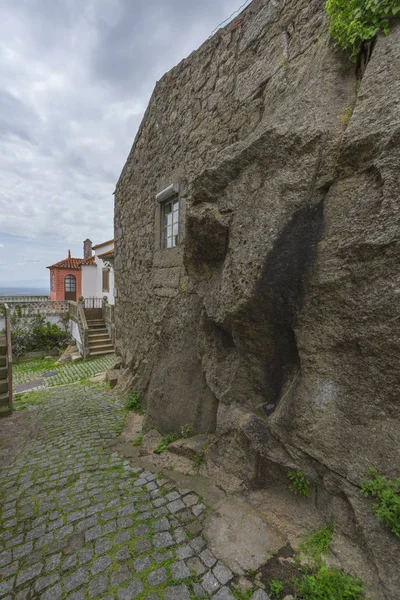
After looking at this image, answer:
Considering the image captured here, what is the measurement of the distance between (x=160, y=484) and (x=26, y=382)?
8911 mm

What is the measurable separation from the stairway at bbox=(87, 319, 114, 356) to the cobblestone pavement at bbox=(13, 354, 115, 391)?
1.22 feet

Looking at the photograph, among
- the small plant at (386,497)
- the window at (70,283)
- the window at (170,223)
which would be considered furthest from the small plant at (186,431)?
the window at (70,283)

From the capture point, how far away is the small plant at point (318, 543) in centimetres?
211

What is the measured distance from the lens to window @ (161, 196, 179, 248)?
204 inches

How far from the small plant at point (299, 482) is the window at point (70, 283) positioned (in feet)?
92.0

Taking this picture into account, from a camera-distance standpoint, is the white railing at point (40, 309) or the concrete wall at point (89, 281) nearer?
the white railing at point (40, 309)

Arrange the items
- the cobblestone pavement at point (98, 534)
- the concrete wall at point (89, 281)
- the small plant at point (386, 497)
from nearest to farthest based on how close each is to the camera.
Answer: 1. the small plant at point (386, 497)
2. the cobblestone pavement at point (98, 534)
3. the concrete wall at point (89, 281)

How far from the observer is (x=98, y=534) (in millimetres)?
2486

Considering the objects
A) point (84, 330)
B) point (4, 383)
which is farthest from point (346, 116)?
point (84, 330)

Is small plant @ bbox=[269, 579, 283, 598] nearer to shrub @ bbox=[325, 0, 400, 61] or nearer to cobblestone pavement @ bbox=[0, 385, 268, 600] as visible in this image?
cobblestone pavement @ bbox=[0, 385, 268, 600]

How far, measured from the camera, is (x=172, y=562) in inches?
86.2

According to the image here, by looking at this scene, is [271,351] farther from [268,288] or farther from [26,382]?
[26,382]

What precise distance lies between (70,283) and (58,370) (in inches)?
694

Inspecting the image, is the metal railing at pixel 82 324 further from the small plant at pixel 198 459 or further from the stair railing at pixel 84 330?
the small plant at pixel 198 459
